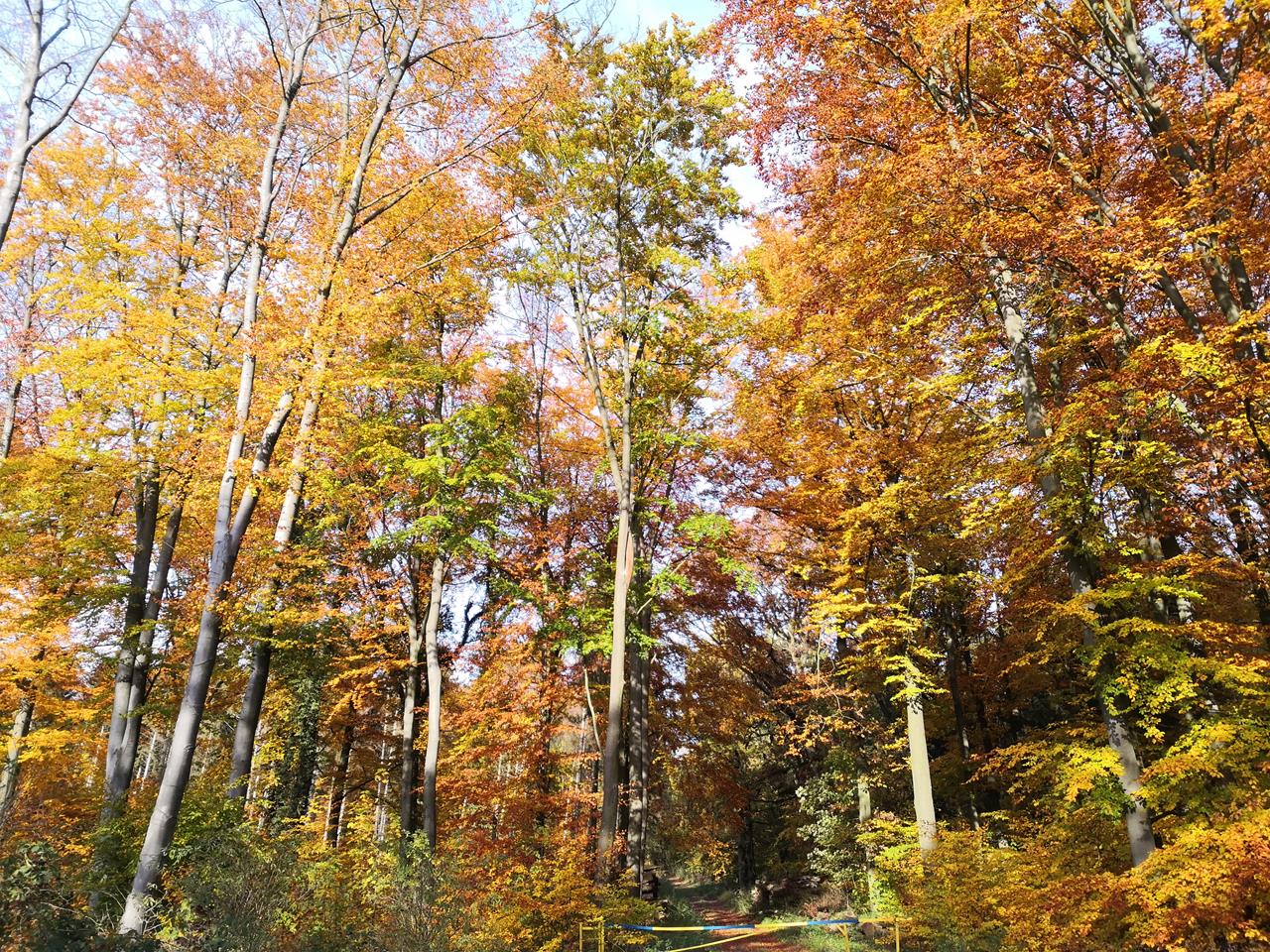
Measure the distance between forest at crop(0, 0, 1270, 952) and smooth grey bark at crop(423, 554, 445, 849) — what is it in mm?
81

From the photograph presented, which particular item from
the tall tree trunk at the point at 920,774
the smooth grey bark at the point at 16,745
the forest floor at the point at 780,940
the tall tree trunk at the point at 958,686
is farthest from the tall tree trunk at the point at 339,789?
the tall tree trunk at the point at 958,686

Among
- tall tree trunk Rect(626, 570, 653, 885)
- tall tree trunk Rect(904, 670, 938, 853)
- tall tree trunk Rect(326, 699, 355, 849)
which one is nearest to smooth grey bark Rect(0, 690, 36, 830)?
tall tree trunk Rect(326, 699, 355, 849)

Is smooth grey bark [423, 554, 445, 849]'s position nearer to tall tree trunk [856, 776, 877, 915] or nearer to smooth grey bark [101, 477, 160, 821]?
smooth grey bark [101, 477, 160, 821]

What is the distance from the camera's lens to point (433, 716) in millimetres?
12695

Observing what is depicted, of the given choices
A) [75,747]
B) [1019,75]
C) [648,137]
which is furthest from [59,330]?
[1019,75]

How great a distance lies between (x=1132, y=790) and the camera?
7.11 metres

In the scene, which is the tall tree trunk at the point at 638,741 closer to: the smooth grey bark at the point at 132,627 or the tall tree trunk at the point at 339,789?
the smooth grey bark at the point at 132,627

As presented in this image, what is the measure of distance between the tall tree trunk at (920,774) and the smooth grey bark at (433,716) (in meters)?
8.63

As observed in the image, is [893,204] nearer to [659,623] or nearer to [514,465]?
[514,465]

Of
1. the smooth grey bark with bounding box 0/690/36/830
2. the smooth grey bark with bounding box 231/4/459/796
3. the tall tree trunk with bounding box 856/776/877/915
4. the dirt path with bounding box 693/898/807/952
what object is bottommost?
the dirt path with bounding box 693/898/807/952

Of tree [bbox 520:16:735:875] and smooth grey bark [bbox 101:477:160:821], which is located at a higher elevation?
tree [bbox 520:16:735:875]

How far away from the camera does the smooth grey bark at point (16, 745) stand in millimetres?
11320

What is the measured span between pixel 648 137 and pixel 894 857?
1353cm

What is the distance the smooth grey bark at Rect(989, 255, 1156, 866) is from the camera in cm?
703
